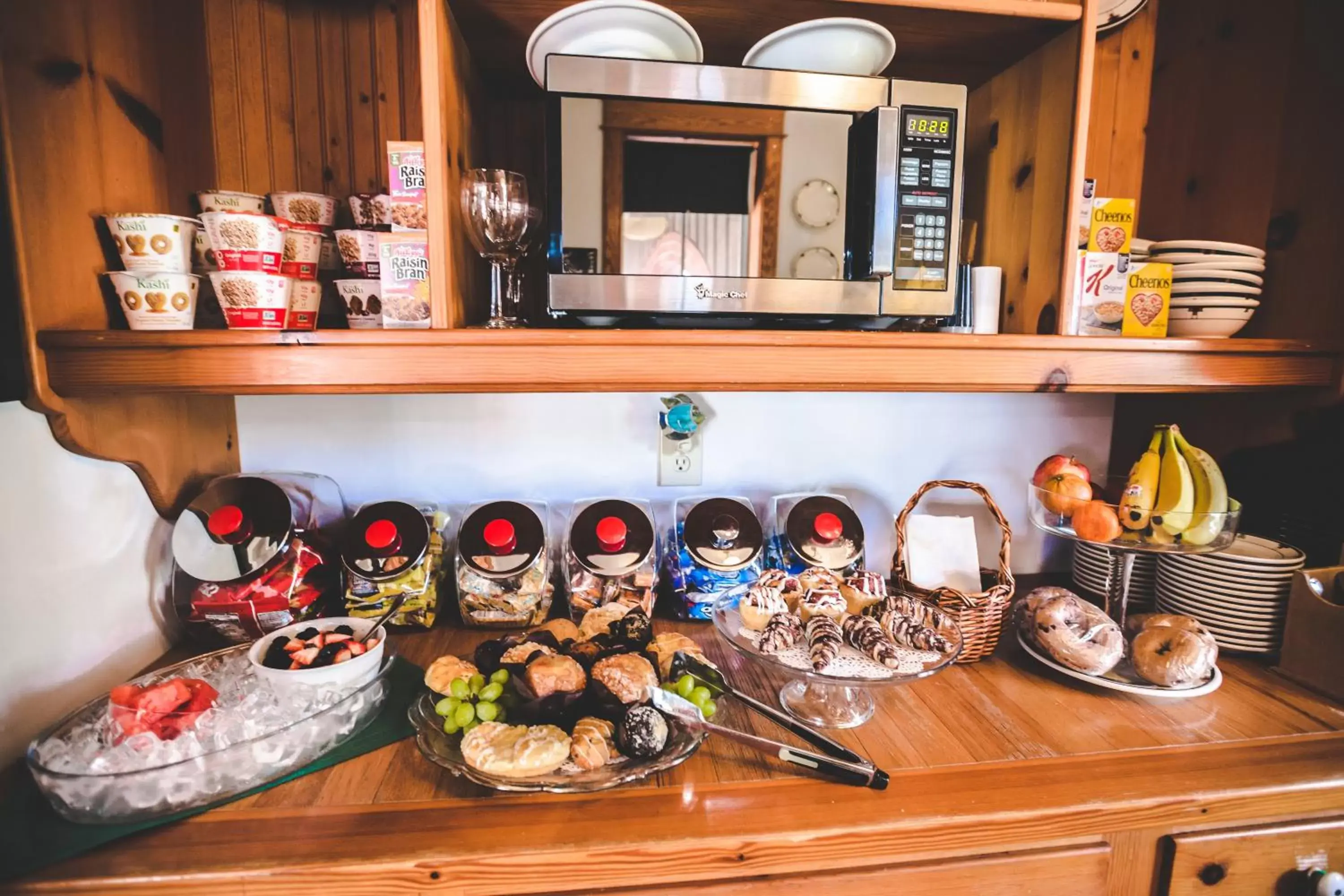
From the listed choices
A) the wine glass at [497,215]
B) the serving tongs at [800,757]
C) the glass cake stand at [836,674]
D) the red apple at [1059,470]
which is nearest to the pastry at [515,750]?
the serving tongs at [800,757]

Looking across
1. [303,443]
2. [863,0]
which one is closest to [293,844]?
[303,443]

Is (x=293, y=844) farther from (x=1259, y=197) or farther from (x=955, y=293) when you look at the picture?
(x=1259, y=197)

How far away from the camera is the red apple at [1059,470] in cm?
107

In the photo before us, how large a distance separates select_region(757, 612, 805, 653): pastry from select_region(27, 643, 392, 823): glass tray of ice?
19.3 inches

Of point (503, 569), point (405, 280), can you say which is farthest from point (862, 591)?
point (405, 280)

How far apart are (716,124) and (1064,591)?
35.2 inches

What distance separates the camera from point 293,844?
0.64m

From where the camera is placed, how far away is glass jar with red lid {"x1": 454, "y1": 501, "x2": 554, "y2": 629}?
105 cm

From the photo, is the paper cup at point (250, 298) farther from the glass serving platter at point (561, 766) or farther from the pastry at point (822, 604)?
the pastry at point (822, 604)

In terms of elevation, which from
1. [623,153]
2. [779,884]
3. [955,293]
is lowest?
[779,884]

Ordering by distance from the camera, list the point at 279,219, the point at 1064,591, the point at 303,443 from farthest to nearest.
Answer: the point at 303,443 < the point at 1064,591 < the point at 279,219

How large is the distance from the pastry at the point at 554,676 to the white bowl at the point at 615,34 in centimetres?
74

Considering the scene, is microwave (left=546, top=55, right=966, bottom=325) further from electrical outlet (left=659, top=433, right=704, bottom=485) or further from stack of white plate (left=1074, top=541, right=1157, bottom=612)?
stack of white plate (left=1074, top=541, right=1157, bottom=612)

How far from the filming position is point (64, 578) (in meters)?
0.82
